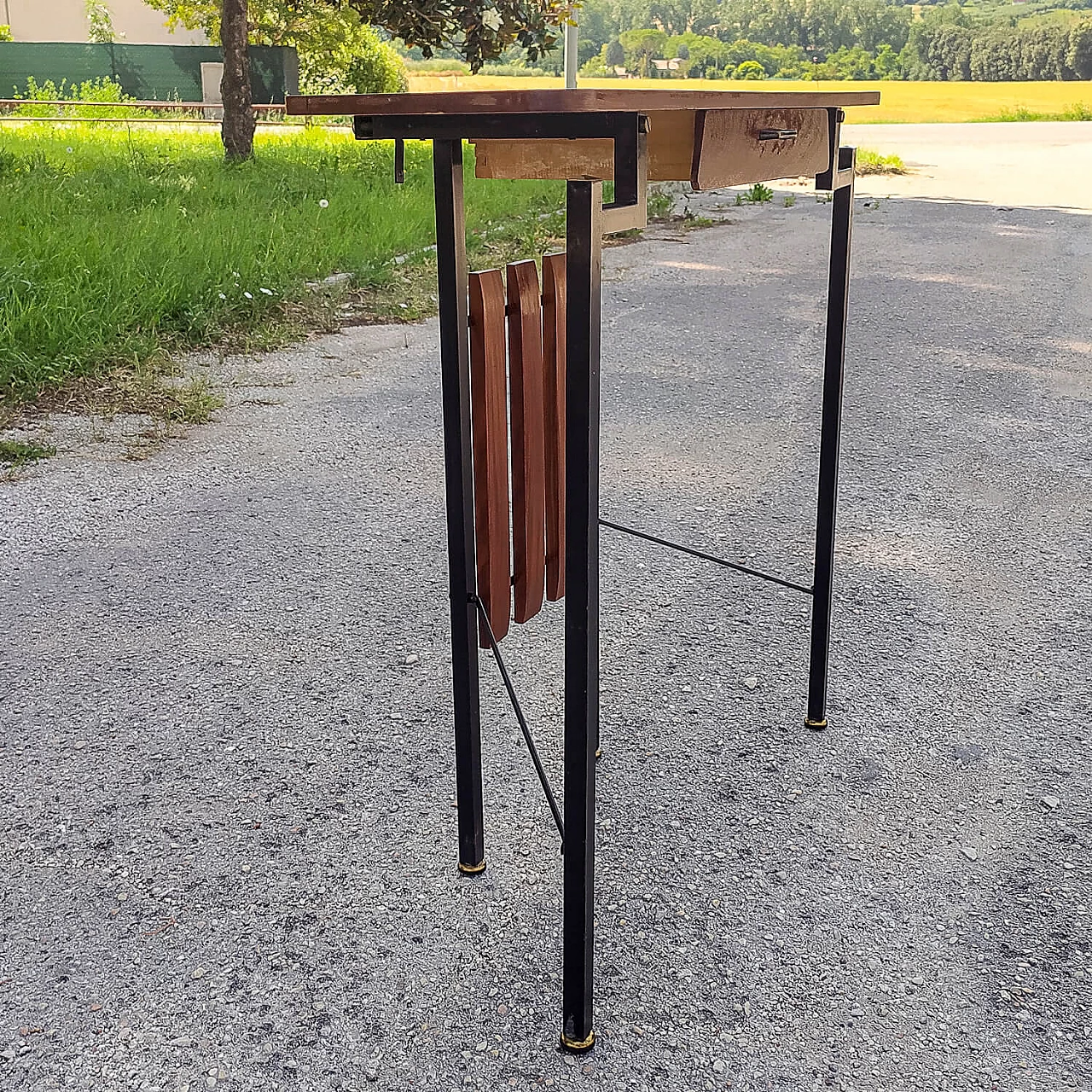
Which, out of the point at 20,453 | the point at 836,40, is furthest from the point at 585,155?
the point at 836,40

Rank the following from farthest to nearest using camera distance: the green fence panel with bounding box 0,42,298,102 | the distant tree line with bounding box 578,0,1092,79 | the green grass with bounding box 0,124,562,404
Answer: the distant tree line with bounding box 578,0,1092,79
the green fence panel with bounding box 0,42,298,102
the green grass with bounding box 0,124,562,404

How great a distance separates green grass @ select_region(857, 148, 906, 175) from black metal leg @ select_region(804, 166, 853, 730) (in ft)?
48.2

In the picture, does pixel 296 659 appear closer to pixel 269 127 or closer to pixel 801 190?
pixel 801 190

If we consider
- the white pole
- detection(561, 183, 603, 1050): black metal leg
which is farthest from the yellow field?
detection(561, 183, 603, 1050): black metal leg

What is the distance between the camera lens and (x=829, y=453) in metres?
2.63

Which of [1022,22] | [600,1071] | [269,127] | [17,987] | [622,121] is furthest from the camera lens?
[1022,22]

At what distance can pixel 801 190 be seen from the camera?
1456 cm

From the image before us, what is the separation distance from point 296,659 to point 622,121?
1.88 m

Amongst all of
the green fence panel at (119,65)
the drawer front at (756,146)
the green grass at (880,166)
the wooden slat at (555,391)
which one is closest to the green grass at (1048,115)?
the green grass at (880,166)

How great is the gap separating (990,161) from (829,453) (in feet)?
Result: 58.9

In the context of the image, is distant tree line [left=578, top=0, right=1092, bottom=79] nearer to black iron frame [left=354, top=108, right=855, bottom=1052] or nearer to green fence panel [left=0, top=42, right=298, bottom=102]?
green fence panel [left=0, top=42, right=298, bottom=102]

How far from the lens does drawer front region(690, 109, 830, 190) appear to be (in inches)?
70.5

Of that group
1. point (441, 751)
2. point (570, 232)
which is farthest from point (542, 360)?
point (441, 751)

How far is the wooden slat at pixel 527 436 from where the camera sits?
1.96 meters
